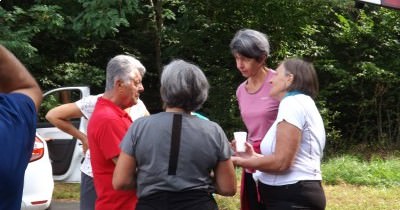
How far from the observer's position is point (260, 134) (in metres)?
4.02

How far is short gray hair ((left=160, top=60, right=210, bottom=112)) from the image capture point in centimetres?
316

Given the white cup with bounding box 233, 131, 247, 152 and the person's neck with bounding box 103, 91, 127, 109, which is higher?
the person's neck with bounding box 103, 91, 127, 109

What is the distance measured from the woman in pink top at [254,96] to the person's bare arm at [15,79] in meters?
1.96

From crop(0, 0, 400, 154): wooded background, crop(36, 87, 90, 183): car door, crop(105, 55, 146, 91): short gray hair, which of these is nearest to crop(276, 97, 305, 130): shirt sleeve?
crop(105, 55, 146, 91): short gray hair

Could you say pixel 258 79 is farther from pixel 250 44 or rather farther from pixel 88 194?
pixel 88 194

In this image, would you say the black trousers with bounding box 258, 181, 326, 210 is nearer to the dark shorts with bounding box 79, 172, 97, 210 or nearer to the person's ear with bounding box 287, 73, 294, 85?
the person's ear with bounding box 287, 73, 294, 85

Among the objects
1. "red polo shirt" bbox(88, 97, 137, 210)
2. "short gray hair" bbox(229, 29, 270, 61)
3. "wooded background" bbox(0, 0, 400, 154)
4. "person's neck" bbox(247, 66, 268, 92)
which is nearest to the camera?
"red polo shirt" bbox(88, 97, 137, 210)

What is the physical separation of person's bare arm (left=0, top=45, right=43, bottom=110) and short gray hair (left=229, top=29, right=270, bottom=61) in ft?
6.39

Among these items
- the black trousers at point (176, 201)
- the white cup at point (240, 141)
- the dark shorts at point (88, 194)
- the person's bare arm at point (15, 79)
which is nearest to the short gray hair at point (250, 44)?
the white cup at point (240, 141)

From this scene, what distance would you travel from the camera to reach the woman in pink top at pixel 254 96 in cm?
396

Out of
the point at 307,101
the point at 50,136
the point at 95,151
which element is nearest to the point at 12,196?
the point at 95,151

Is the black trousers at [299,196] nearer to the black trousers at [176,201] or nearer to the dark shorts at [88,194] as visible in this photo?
the black trousers at [176,201]

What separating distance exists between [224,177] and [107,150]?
0.70 metres

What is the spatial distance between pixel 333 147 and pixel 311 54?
6.87 feet
